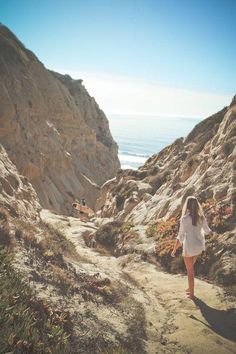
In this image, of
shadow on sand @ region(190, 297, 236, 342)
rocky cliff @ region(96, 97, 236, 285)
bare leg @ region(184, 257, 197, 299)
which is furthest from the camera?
rocky cliff @ region(96, 97, 236, 285)

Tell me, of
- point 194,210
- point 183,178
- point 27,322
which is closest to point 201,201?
point 194,210

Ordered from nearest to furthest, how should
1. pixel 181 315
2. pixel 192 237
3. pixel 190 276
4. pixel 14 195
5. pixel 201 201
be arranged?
pixel 181 315 < pixel 190 276 < pixel 192 237 < pixel 14 195 < pixel 201 201

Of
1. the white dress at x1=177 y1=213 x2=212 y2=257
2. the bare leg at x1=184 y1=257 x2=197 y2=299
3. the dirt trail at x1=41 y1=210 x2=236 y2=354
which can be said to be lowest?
the dirt trail at x1=41 y1=210 x2=236 y2=354

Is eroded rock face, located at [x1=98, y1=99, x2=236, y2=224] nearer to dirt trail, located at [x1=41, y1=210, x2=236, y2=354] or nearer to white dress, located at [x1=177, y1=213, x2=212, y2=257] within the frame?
white dress, located at [x1=177, y1=213, x2=212, y2=257]

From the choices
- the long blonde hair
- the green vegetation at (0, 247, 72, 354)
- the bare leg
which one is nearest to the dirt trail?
the bare leg

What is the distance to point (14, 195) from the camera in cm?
1569

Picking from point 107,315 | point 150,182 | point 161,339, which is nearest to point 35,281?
point 107,315

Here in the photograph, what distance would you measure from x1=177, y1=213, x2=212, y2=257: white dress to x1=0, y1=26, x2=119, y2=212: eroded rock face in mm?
37391

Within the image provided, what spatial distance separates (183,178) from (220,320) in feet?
56.1

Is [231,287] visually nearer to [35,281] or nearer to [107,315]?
[107,315]

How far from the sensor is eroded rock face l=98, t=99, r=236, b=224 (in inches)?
655

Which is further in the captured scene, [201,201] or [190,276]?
[201,201]

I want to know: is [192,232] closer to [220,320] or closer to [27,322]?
[220,320]

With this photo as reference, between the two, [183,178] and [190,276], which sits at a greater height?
[183,178]
